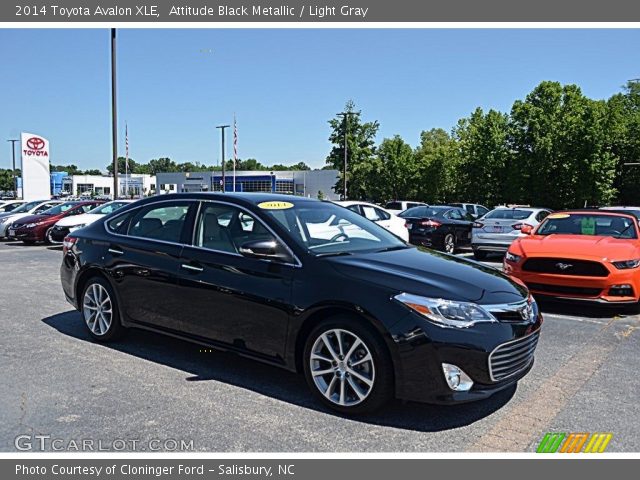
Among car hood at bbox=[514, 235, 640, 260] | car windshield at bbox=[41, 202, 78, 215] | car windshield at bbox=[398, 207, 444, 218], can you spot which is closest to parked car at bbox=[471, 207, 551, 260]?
car windshield at bbox=[398, 207, 444, 218]

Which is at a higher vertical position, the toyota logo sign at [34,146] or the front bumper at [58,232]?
the toyota logo sign at [34,146]

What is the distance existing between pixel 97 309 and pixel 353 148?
2533 inches

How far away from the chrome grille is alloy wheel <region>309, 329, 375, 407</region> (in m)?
0.81

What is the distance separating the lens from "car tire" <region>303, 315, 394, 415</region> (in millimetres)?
3764

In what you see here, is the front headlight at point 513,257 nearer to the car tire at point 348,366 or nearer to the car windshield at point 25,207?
the car tire at point 348,366

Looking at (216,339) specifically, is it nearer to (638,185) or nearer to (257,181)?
(638,185)

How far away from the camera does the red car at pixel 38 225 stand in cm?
1731

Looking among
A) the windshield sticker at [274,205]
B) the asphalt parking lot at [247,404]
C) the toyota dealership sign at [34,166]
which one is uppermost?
the toyota dealership sign at [34,166]

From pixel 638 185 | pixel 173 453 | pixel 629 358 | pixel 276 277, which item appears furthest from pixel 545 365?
pixel 638 185

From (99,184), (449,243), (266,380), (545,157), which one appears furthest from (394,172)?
(99,184)

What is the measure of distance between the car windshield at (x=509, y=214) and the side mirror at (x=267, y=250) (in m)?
11.1

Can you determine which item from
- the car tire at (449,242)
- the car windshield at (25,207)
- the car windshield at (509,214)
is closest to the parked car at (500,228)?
the car windshield at (509,214)

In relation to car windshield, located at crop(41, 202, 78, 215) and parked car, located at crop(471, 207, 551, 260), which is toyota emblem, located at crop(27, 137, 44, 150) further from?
parked car, located at crop(471, 207, 551, 260)

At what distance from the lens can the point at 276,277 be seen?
4.27 metres
